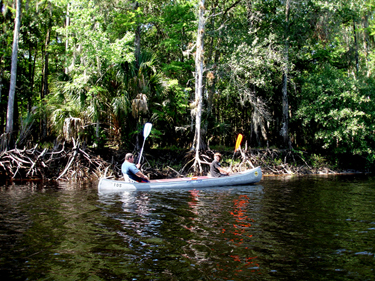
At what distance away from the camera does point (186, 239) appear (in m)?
5.42

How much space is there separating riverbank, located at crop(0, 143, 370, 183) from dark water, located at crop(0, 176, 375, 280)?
604 centimetres

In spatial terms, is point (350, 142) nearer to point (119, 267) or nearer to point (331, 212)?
point (331, 212)

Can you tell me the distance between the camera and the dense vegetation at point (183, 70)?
15781 millimetres

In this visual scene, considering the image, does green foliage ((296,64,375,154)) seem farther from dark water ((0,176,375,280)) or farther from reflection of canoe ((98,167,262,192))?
dark water ((0,176,375,280))

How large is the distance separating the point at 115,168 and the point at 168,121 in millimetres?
5492

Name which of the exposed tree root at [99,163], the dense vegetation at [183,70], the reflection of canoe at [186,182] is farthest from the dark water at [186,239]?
the dense vegetation at [183,70]

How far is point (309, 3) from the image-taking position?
20.5 m

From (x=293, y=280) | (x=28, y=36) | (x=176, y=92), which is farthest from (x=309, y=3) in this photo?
(x=293, y=280)

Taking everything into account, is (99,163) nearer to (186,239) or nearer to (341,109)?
(186,239)

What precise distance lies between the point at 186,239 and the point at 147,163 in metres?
11.6

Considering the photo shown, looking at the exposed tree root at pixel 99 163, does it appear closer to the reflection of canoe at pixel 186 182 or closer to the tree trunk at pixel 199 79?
the tree trunk at pixel 199 79

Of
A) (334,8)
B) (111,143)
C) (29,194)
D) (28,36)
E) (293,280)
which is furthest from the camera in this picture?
(28,36)

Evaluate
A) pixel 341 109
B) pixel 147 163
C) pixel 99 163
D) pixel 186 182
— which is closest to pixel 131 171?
pixel 186 182

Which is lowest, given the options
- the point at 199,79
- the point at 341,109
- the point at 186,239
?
the point at 186,239
